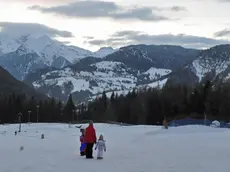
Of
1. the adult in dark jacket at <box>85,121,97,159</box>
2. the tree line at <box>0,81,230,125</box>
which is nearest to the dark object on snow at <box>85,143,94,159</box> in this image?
the adult in dark jacket at <box>85,121,97,159</box>

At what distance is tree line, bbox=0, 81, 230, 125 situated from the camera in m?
105

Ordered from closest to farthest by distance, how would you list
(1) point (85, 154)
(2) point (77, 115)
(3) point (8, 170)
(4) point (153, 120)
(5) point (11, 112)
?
(3) point (8, 170) < (1) point (85, 154) < (4) point (153, 120) < (5) point (11, 112) < (2) point (77, 115)

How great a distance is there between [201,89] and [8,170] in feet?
327

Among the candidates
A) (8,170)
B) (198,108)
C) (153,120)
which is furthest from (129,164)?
(153,120)

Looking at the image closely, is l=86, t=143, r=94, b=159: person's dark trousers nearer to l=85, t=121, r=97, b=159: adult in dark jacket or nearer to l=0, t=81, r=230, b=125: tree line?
→ l=85, t=121, r=97, b=159: adult in dark jacket

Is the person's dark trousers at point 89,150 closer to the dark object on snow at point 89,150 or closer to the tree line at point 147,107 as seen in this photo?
the dark object on snow at point 89,150

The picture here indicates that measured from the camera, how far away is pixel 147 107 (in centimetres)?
12638

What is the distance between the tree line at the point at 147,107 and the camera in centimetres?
10469

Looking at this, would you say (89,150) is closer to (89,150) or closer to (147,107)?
(89,150)

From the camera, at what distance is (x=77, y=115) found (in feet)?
563

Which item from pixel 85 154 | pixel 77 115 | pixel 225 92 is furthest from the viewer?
pixel 77 115

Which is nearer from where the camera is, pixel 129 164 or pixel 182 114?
pixel 129 164

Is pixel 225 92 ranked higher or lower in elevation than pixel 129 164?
higher

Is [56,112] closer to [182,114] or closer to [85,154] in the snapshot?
[182,114]
